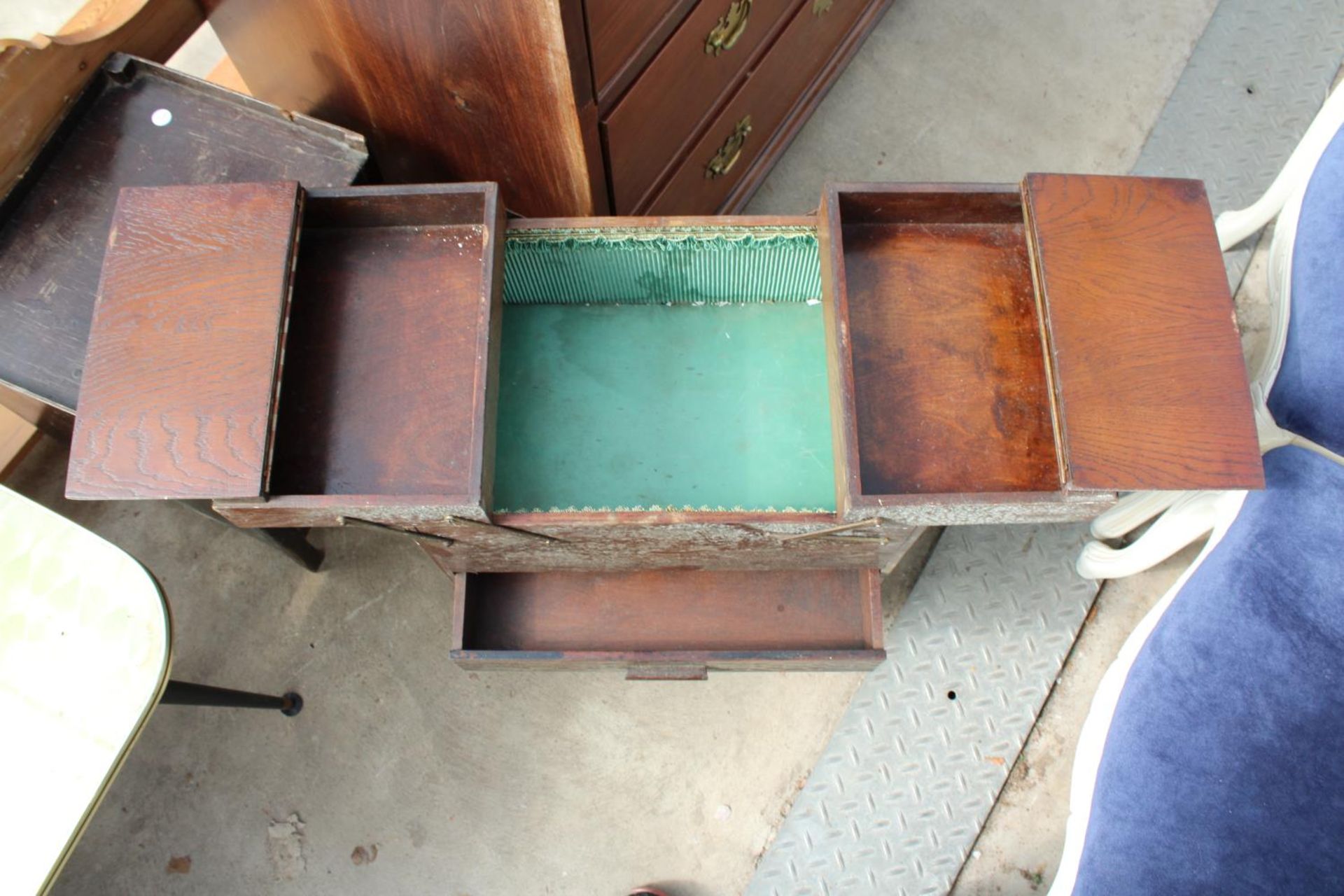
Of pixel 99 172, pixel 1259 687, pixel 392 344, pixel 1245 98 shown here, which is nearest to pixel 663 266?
pixel 392 344

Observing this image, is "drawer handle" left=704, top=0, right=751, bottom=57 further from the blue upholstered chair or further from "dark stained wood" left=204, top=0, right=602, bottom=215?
the blue upholstered chair

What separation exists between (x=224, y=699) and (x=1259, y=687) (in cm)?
140

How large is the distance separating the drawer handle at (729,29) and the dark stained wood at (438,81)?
0.28m

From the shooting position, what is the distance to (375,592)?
1.60 m

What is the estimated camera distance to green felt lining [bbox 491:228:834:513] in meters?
1.18

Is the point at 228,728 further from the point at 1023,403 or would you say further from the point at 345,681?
the point at 1023,403

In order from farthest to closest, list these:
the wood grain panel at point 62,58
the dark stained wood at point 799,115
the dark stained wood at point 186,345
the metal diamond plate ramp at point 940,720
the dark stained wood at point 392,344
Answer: the dark stained wood at point 799,115, the metal diamond plate ramp at point 940,720, the wood grain panel at point 62,58, the dark stained wood at point 392,344, the dark stained wood at point 186,345

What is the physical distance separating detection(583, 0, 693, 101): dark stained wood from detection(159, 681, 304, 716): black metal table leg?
0.94 m

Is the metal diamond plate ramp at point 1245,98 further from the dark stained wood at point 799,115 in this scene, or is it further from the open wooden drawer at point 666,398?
the open wooden drawer at point 666,398

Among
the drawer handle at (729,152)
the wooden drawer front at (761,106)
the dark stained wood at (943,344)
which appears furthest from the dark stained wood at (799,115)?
the dark stained wood at (943,344)

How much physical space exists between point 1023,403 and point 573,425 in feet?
1.93

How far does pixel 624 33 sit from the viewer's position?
99cm

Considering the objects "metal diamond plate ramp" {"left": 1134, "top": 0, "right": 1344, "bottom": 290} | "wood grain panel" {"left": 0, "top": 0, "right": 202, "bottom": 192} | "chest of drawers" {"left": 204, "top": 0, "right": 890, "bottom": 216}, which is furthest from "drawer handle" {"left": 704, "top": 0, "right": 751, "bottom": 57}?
"metal diamond plate ramp" {"left": 1134, "top": 0, "right": 1344, "bottom": 290}

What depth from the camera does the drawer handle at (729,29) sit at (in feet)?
3.99
